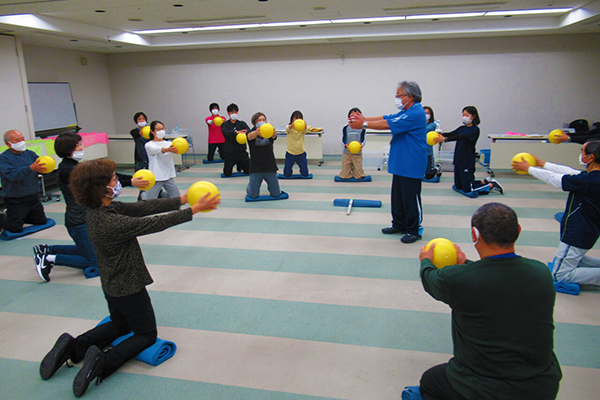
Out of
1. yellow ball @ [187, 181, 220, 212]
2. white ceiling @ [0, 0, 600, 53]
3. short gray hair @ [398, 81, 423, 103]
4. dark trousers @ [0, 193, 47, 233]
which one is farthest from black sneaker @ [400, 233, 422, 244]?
dark trousers @ [0, 193, 47, 233]

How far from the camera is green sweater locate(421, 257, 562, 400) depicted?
1931mm

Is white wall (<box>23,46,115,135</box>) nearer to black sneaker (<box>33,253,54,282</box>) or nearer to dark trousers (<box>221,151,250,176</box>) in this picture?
dark trousers (<box>221,151,250,176</box>)

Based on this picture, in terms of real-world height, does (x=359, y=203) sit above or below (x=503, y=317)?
below

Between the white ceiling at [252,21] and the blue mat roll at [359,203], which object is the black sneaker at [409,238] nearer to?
the blue mat roll at [359,203]

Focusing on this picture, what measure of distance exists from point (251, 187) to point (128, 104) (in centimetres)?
851

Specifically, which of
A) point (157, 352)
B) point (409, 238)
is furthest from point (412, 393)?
point (409, 238)

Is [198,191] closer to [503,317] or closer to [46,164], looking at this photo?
[503,317]

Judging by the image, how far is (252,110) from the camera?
13070 millimetres

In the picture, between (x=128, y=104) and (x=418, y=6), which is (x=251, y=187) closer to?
(x=418, y=6)

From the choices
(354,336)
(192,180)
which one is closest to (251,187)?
(192,180)

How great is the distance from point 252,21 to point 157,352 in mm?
8444

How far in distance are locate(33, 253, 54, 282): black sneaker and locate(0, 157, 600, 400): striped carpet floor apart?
0.36 ft

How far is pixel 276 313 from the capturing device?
12.6 feet

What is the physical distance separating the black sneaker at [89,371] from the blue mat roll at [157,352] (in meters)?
0.32
